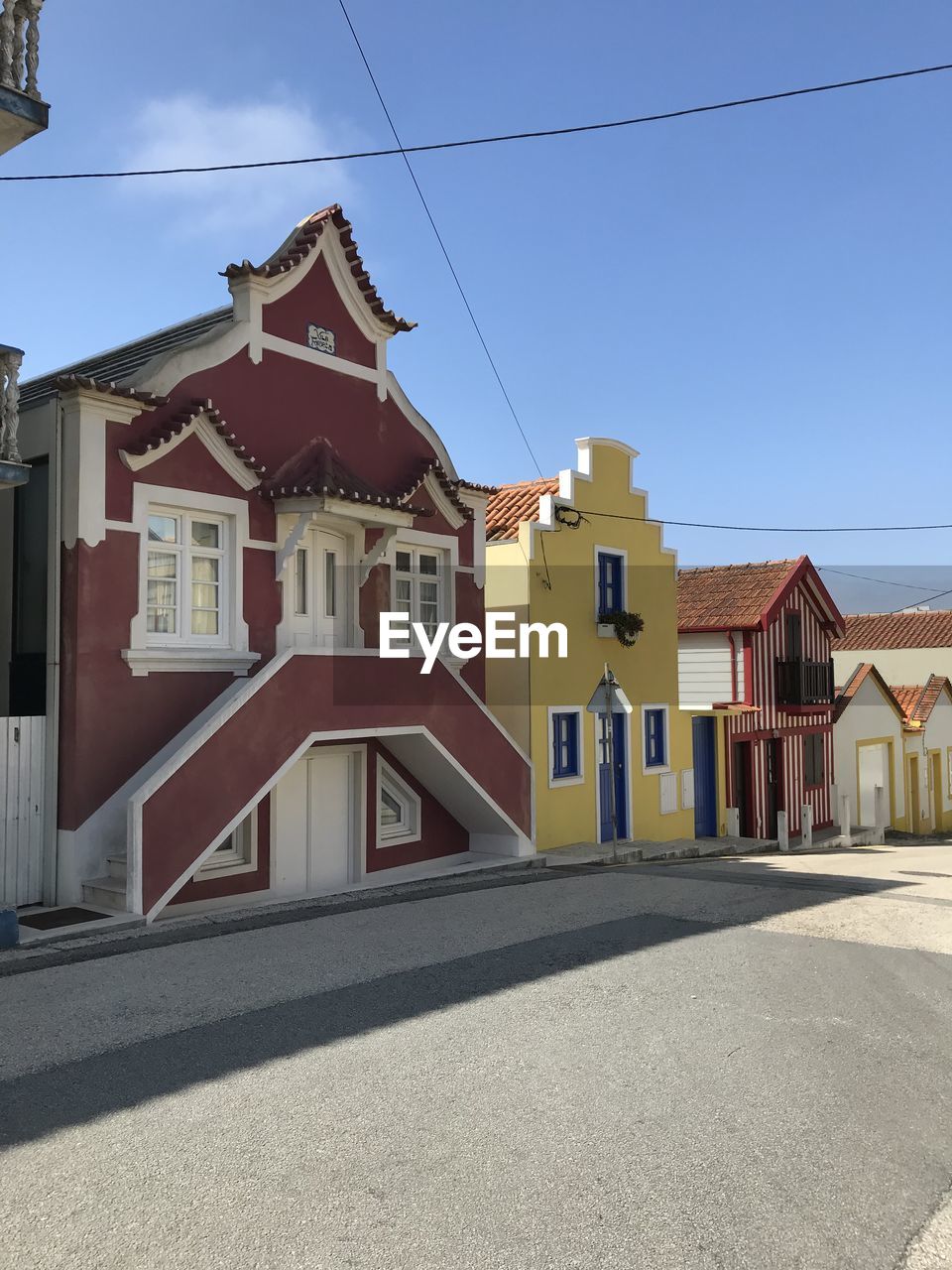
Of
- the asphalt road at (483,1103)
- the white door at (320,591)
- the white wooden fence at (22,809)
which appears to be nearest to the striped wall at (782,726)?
the white door at (320,591)

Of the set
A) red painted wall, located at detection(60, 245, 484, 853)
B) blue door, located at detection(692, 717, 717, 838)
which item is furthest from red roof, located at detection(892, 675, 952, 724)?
red painted wall, located at detection(60, 245, 484, 853)

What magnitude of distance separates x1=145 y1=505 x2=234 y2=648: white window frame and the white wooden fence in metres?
1.58

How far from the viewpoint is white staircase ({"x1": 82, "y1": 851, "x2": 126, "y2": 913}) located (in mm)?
10188

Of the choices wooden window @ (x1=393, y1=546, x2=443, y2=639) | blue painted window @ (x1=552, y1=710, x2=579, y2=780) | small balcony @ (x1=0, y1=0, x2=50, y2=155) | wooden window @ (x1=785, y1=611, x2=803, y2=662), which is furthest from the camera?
wooden window @ (x1=785, y1=611, x2=803, y2=662)

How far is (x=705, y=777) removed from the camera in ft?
75.4

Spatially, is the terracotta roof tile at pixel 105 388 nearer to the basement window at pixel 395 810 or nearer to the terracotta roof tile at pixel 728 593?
the basement window at pixel 395 810

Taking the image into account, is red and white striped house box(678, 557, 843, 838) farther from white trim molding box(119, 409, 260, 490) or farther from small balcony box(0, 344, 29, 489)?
small balcony box(0, 344, 29, 489)

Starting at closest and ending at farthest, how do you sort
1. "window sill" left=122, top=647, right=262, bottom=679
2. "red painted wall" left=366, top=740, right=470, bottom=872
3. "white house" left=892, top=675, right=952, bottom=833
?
"window sill" left=122, top=647, right=262, bottom=679, "red painted wall" left=366, top=740, right=470, bottom=872, "white house" left=892, top=675, right=952, bottom=833

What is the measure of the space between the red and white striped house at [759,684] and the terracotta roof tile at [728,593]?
0.08 ft

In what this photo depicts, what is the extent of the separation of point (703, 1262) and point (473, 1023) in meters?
2.98

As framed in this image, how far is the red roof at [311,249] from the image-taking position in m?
12.8

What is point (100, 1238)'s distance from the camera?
13.1ft

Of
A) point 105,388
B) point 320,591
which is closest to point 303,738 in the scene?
point 320,591

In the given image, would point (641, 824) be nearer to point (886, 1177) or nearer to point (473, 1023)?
point (473, 1023)
